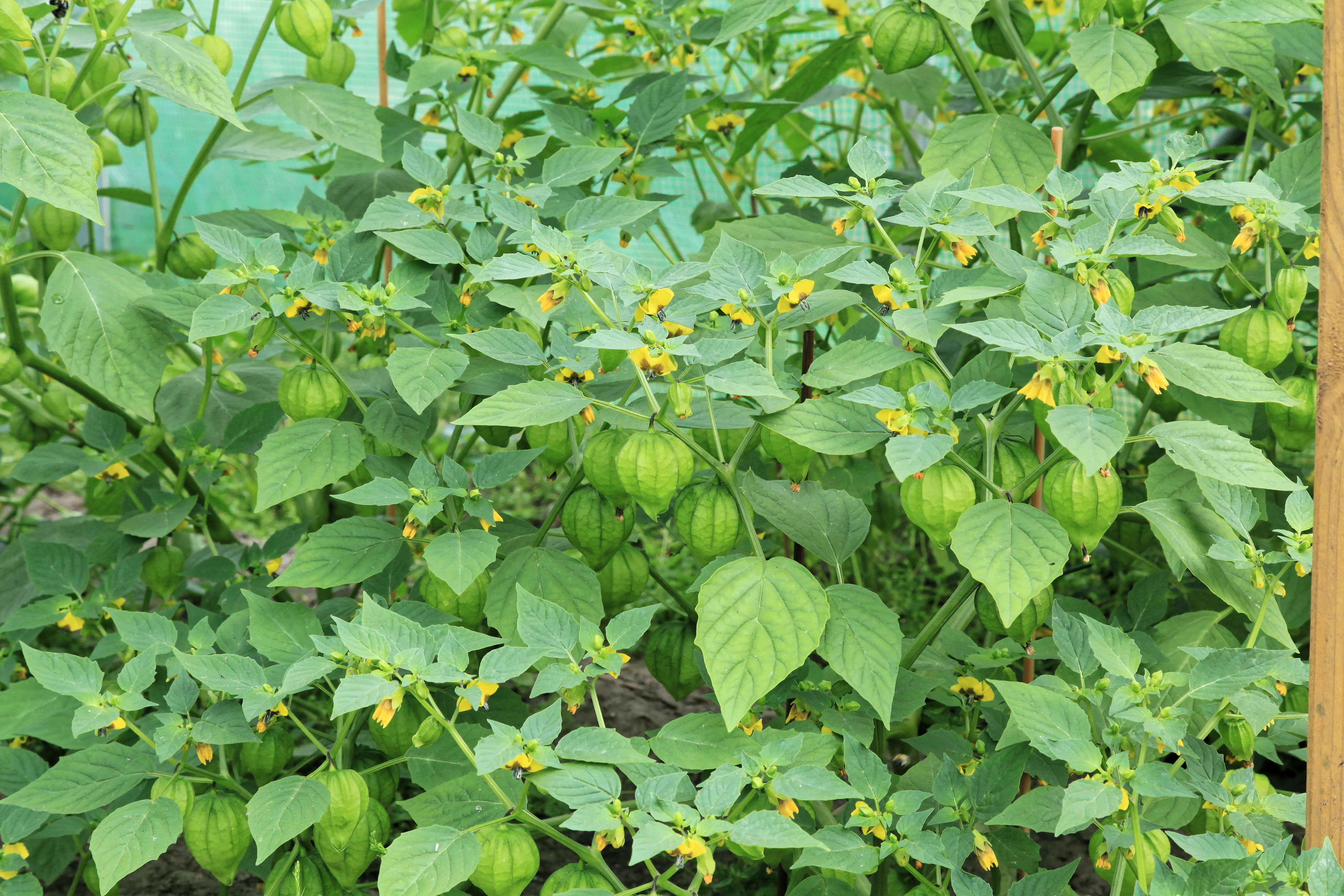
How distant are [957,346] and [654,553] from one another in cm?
140

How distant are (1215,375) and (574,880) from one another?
2.39ft

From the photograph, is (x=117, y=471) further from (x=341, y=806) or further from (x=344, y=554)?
(x=341, y=806)

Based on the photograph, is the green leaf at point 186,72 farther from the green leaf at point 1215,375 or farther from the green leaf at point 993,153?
the green leaf at point 1215,375

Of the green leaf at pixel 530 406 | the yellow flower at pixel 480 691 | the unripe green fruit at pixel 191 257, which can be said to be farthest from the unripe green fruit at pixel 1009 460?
the unripe green fruit at pixel 191 257

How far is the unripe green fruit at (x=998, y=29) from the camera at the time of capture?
154cm

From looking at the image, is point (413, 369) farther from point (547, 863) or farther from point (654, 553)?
point (654, 553)

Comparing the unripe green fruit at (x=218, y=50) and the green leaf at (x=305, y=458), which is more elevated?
the unripe green fruit at (x=218, y=50)

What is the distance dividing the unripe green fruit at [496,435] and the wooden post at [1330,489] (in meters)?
0.85

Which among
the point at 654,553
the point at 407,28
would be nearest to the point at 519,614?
the point at 407,28

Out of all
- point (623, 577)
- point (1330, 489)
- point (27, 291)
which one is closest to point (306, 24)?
point (623, 577)

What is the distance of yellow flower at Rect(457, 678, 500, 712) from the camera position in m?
0.98

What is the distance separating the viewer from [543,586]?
119cm

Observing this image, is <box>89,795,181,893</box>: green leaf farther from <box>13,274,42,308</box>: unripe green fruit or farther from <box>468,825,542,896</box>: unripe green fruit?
<box>13,274,42,308</box>: unripe green fruit

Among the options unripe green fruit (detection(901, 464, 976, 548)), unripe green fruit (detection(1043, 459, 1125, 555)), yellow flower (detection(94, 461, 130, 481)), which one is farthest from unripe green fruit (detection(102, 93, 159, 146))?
unripe green fruit (detection(1043, 459, 1125, 555))
